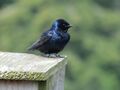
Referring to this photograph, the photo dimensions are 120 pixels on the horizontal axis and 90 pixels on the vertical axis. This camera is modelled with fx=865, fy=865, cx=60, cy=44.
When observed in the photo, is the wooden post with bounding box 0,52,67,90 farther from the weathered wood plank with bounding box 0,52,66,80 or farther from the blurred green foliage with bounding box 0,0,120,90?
the blurred green foliage with bounding box 0,0,120,90

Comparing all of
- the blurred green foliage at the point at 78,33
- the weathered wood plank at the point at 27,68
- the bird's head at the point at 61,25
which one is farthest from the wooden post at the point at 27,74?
the blurred green foliage at the point at 78,33

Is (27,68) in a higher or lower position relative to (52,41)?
lower

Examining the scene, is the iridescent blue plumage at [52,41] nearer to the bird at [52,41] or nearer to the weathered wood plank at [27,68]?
the bird at [52,41]

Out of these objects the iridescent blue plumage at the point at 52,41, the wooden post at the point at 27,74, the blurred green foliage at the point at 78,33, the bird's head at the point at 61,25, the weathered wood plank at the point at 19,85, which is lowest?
the weathered wood plank at the point at 19,85

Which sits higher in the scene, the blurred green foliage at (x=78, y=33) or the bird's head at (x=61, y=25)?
the blurred green foliage at (x=78, y=33)

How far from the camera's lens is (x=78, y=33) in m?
10.7

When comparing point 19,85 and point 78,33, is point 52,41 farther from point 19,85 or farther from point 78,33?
point 78,33

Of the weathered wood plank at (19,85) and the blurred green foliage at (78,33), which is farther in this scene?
the blurred green foliage at (78,33)

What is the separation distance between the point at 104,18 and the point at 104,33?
357mm

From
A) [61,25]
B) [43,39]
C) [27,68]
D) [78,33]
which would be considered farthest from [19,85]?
[78,33]

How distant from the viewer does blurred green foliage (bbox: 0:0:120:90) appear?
1006cm

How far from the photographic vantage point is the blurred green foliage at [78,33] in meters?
10.1

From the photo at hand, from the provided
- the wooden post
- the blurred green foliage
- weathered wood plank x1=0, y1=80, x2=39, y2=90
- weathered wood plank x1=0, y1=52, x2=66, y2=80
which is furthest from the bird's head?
the blurred green foliage

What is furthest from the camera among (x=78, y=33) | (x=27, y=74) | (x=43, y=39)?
(x=78, y=33)
